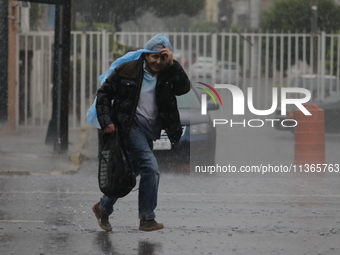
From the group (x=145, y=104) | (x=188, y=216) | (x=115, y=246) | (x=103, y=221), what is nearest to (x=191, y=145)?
(x=188, y=216)

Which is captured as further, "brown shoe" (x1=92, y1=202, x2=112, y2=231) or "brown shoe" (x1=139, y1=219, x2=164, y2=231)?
"brown shoe" (x1=92, y1=202, x2=112, y2=231)

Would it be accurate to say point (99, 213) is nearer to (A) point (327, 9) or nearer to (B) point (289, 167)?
(B) point (289, 167)

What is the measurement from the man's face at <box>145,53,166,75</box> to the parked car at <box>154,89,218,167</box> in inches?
222

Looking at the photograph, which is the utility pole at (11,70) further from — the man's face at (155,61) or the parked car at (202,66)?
the man's face at (155,61)

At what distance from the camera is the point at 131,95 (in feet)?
24.7

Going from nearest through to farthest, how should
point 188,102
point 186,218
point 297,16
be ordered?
point 186,218 → point 188,102 → point 297,16

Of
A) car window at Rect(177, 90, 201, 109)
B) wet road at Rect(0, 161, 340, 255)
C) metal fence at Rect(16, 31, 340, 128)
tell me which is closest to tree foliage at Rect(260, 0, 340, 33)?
metal fence at Rect(16, 31, 340, 128)

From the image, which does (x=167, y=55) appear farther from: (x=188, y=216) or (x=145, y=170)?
(x=188, y=216)

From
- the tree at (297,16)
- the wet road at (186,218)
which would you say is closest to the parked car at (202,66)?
the tree at (297,16)

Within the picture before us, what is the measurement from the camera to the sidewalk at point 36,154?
13219 mm

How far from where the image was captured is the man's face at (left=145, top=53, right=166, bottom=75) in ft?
24.8

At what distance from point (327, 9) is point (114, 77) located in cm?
2118

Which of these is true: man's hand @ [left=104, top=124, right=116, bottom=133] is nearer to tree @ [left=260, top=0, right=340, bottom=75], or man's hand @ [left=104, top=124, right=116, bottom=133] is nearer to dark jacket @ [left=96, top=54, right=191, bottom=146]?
dark jacket @ [left=96, top=54, right=191, bottom=146]

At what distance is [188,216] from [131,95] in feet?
5.86
